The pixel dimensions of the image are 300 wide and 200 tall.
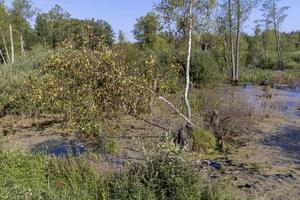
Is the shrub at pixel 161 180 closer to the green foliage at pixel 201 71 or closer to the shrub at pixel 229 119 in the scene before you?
the shrub at pixel 229 119

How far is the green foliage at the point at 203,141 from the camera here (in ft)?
35.2

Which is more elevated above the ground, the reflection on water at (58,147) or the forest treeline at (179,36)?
the forest treeline at (179,36)

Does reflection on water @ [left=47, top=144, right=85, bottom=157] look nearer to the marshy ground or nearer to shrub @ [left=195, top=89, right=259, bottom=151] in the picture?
the marshy ground

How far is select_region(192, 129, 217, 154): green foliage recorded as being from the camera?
35.2ft

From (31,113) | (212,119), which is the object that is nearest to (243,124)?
(212,119)

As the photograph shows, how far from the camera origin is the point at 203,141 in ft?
35.6

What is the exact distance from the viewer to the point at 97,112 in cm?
1016

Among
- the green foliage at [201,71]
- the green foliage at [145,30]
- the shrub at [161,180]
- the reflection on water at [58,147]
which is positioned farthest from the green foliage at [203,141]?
the green foliage at [145,30]

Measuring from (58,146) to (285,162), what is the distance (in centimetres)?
586

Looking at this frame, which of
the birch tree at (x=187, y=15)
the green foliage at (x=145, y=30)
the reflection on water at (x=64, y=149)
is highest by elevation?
the green foliage at (x=145, y=30)

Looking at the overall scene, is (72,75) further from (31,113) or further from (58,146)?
(31,113)

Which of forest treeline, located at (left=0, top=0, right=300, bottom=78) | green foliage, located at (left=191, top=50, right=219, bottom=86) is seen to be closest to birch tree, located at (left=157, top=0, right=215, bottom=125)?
forest treeline, located at (left=0, top=0, right=300, bottom=78)

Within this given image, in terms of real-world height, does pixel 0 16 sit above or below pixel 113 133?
above

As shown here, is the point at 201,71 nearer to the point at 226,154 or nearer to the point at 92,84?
the point at 226,154
